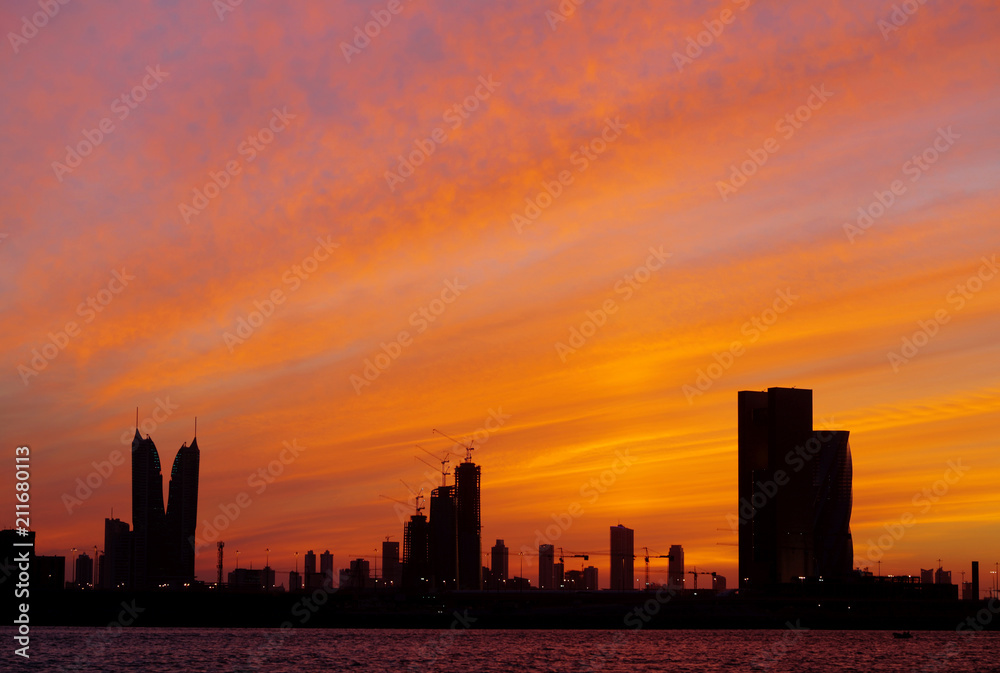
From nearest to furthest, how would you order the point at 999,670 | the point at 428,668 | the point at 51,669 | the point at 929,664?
the point at 51,669
the point at 428,668
the point at 999,670
the point at 929,664

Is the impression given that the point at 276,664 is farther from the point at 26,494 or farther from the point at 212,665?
the point at 26,494

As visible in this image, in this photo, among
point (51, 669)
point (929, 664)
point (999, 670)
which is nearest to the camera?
point (51, 669)

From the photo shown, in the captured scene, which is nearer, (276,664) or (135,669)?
(135,669)

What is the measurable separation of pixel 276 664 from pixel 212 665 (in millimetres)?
9914

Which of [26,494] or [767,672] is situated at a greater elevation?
[26,494]

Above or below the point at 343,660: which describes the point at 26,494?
above

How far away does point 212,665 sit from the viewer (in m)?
172

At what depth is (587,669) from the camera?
6791 inches

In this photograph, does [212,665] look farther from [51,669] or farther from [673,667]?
[673,667]

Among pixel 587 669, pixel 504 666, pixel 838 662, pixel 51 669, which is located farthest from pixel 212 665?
pixel 838 662

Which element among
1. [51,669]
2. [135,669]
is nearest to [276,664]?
[135,669]

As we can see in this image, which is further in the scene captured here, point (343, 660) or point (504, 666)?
point (343, 660)

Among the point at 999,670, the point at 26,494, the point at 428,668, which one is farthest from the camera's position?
the point at 999,670

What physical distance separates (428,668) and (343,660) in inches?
996
